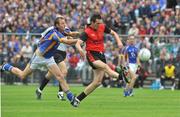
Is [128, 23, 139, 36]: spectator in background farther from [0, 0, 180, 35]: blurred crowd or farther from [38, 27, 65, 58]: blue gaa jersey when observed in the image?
[38, 27, 65, 58]: blue gaa jersey

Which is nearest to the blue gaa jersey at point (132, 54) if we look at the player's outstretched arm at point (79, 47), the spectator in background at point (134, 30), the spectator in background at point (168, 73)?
the spectator in background at point (168, 73)

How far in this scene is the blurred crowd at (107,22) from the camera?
116 ft

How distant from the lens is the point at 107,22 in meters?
37.9

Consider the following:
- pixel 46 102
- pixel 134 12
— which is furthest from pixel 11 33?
pixel 46 102

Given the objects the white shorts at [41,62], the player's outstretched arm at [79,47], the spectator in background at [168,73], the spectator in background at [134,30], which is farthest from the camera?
the spectator in background at [134,30]

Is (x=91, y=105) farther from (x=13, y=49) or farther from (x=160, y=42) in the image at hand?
(x=13, y=49)

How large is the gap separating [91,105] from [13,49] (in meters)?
18.5

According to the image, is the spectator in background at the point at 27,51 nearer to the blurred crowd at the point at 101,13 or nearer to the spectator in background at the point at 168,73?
the blurred crowd at the point at 101,13

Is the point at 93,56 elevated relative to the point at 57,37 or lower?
lower

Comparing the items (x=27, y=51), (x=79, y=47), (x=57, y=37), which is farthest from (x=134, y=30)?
(x=79, y=47)

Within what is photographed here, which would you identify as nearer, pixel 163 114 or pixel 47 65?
pixel 163 114

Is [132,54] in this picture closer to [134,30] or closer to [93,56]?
[93,56]

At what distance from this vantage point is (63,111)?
17.9 m

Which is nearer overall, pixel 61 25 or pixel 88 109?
pixel 88 109
